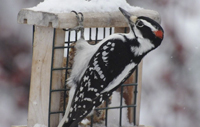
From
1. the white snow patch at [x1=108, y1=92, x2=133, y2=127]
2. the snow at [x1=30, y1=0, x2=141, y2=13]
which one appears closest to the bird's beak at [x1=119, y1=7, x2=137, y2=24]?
the snow at [x1=30, y1=0, x2=141, y2=13]

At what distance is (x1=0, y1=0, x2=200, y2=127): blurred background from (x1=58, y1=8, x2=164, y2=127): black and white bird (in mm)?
1554

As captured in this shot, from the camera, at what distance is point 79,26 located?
4129 millimetres

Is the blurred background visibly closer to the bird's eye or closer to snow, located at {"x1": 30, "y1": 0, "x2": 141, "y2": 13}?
snow, located at {"x1": 30, "y1": 0, "x2": 141, "y2": 13}

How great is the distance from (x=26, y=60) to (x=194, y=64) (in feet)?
6.68

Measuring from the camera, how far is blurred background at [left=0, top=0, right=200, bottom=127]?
18.9 ft

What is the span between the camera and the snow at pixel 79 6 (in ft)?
13.6

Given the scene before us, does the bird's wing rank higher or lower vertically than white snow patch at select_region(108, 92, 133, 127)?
higher

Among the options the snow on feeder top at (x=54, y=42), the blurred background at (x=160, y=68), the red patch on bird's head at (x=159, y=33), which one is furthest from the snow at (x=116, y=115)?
the blurred background at (x=160, y=68)

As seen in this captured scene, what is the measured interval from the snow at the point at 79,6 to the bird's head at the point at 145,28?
13 cm

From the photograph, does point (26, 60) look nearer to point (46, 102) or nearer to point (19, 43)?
point (19, 43)

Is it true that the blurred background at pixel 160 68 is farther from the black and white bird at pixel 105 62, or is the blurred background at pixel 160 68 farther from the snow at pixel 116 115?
the black and white bird at pixel 105 62

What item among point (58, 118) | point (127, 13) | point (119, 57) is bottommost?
point (58, 118)

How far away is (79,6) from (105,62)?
16.8 inches

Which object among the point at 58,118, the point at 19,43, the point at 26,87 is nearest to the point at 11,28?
the point at 19,43
